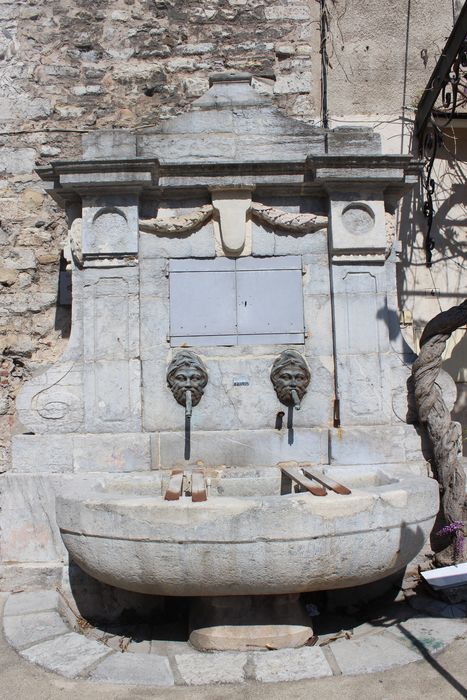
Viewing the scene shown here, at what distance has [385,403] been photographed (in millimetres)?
4035

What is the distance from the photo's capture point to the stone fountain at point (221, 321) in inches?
152

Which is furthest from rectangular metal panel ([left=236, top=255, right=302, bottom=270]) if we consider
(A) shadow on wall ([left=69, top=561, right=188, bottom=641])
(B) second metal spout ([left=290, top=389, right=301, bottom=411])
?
(A) shadow on wall ([left=69, top=561, right=188, bottom=641])

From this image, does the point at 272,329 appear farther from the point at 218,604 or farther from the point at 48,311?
the point at 48,311

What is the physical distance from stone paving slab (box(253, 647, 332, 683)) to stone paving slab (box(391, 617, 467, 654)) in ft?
1.34

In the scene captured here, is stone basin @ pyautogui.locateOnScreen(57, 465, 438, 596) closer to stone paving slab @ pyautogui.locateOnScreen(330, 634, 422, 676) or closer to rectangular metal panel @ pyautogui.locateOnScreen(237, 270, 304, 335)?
stone paving slab @ pyautogui.locateOnScreen(330, 634, 422, 676)

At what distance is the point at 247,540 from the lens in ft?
9.12

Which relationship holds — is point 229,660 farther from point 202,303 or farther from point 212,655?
point 202,303

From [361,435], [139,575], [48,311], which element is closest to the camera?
[139,575]

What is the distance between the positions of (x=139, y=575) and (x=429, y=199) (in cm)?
431

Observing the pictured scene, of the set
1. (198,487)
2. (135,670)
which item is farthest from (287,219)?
→ (135,670)

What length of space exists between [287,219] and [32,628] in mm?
2553

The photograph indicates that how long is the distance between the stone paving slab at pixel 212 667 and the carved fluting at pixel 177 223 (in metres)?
2.31

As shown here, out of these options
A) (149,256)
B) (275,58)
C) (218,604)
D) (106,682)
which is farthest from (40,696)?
(275,58)

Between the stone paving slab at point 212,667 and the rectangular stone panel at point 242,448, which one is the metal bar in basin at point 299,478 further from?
the stone paving slab at point 212,667
